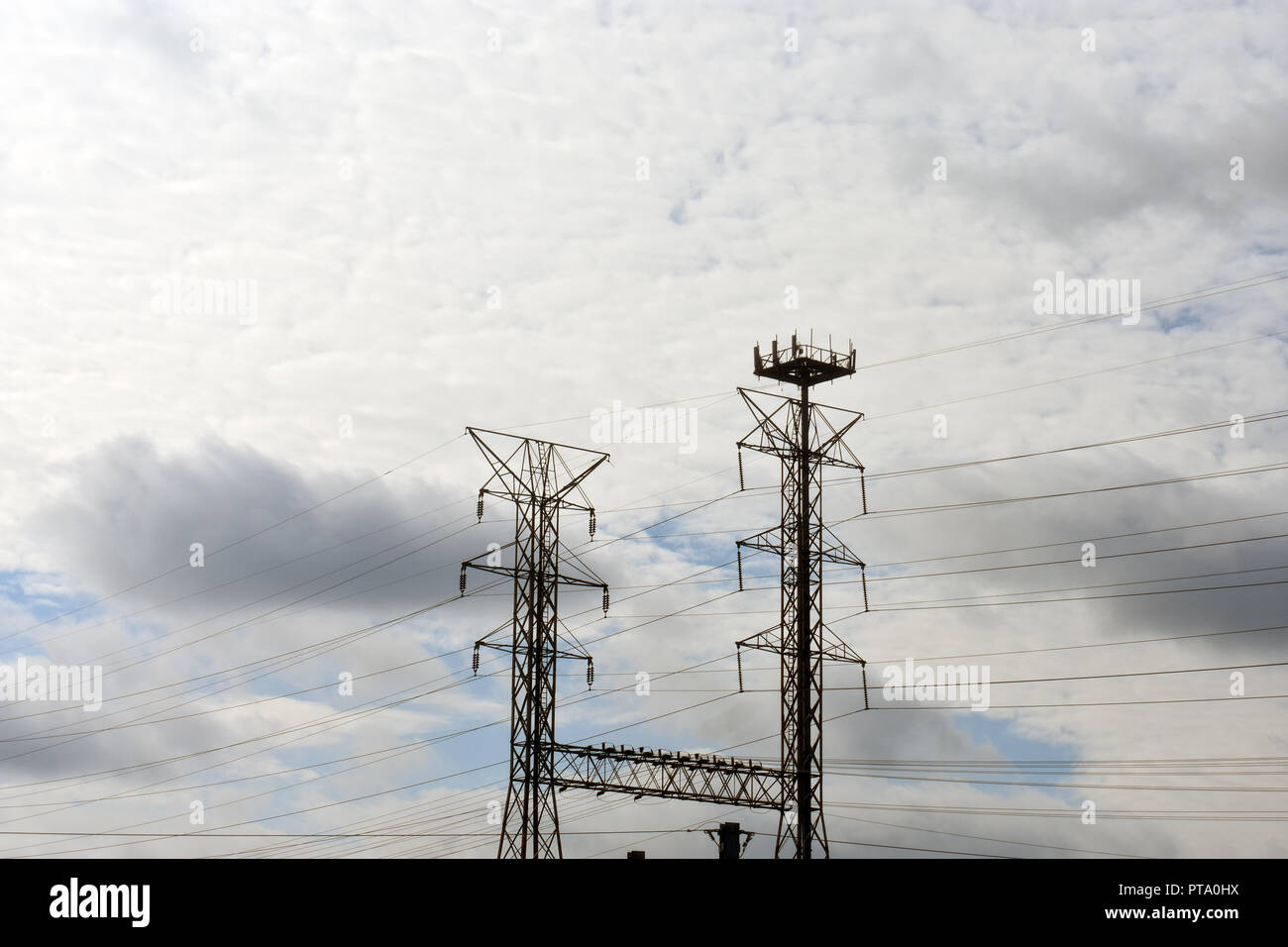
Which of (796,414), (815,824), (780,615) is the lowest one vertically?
(815,824)
